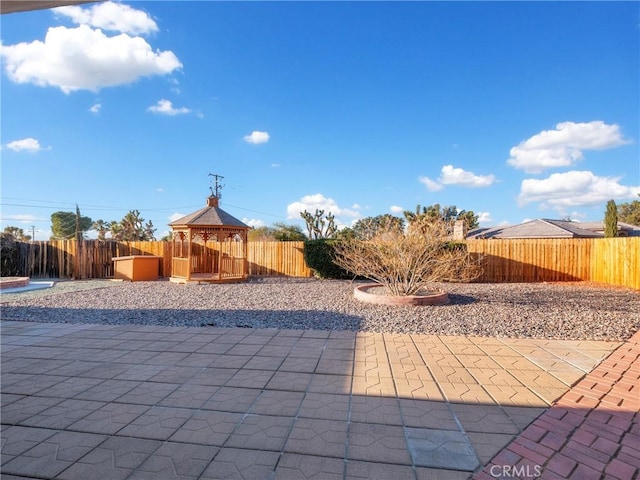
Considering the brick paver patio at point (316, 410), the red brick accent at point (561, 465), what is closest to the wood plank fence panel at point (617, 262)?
the brick paver patio at point (316, 410)

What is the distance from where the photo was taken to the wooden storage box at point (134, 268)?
45.7 ft

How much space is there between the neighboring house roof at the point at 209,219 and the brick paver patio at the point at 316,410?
8319 mm

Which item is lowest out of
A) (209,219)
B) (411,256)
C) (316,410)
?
(316,410)

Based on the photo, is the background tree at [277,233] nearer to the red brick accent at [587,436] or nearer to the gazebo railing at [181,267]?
the gazebo railing at [181,267]

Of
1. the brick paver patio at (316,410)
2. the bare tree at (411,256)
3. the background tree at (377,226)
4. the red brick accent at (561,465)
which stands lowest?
the brick paver patio at (316,410)

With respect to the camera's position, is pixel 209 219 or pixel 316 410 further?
pixel 209 219

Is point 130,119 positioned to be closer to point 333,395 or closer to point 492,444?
point 333,395

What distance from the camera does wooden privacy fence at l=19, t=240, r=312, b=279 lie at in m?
15.2

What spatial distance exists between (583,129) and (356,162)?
31.0 feet

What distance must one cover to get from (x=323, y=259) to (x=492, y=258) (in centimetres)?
724

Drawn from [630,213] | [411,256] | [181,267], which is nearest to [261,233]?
[181,267]

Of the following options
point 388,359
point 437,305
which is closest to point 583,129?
point 437,305

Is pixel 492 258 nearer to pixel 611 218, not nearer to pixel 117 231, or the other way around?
pixel 611 218

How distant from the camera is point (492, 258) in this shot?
13859 mm
